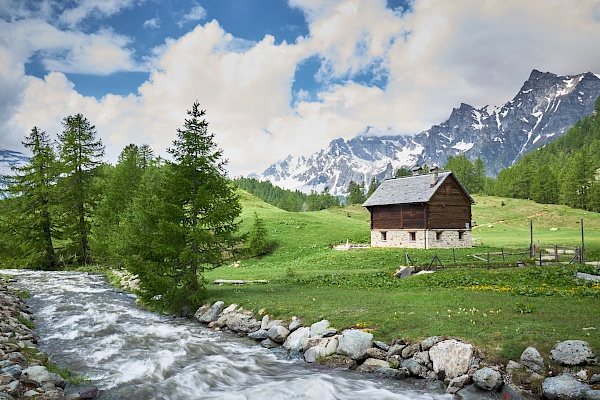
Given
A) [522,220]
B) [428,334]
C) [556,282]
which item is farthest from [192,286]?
[522,220]

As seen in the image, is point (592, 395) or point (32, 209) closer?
point (592, 395)

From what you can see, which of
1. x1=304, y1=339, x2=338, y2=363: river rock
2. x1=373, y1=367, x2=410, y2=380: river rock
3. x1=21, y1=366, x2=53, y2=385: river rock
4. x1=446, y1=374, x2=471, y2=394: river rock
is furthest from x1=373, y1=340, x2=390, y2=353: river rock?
x1=21, y1=366, x2=53, y2=385: river rock

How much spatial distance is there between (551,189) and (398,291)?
12008cm

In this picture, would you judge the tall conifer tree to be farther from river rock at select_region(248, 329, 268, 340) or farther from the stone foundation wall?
the stone foundation wall

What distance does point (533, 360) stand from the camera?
1106 cm

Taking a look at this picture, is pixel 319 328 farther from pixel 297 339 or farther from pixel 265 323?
pixel 265 323

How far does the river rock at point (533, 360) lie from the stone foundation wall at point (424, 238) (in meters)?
37.3

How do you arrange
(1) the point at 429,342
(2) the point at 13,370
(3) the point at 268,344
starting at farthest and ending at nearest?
(3) the point at 268,344
(1) the point at 429,342
(2) the point at 13,370

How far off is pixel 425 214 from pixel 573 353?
37798mm

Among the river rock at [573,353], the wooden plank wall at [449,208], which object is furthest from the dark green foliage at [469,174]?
the river rock at [573,353]

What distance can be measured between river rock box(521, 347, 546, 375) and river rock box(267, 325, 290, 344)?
350 inches

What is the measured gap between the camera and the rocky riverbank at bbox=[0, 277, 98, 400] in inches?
389

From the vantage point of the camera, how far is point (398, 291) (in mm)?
21828

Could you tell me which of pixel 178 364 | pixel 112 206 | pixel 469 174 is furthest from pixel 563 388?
pixel 469 174
